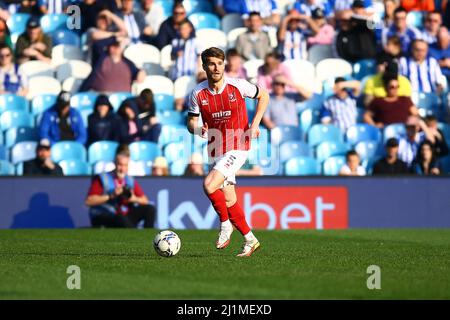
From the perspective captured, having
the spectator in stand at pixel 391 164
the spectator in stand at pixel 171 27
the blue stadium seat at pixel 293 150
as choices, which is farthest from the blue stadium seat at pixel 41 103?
the spectator in stand at pixel 391 164

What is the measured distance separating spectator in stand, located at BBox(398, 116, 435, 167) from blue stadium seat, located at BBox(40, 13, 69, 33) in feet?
23.0

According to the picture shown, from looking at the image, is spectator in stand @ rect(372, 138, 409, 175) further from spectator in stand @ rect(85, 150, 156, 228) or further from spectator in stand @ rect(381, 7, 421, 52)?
spectator in stand @ rect(85, 150, 156, 228)

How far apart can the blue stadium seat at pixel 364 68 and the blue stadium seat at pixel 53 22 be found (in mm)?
5830

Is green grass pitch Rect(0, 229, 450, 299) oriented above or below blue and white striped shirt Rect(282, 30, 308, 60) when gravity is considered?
below

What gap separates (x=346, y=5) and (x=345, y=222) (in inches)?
222

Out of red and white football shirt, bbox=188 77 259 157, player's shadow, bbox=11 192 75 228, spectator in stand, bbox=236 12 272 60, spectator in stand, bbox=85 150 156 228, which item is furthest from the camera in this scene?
spectator in stand, bbox=236 12 272 60

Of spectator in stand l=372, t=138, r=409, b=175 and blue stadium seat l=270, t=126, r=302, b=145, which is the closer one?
spectator in stand l=372, t=138, r=409, b=175

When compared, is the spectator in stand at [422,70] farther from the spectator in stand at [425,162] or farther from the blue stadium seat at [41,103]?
the blue stadium seat at [41,103]

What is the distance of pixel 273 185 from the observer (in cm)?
1866

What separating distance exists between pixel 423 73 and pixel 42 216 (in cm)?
826

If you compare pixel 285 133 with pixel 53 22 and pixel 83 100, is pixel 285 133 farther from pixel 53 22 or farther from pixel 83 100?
pixel 53 22

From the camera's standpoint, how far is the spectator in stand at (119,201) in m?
17.8

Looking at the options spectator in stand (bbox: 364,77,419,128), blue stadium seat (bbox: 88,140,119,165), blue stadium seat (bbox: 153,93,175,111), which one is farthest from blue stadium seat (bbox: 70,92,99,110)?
spectator in stand (bbox: 364,77,419,128)

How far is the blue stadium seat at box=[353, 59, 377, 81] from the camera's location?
22.1 meters
